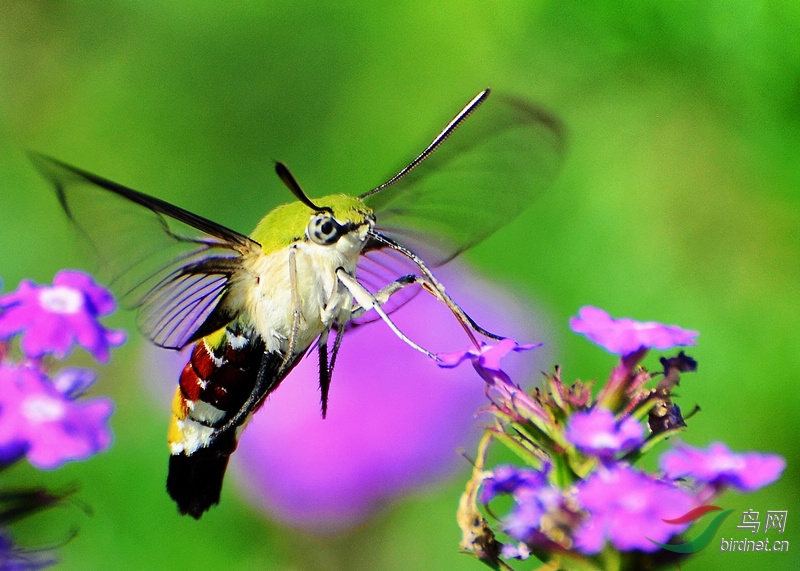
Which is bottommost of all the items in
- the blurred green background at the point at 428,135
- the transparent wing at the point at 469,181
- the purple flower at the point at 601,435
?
the purple flower at the point at 601,435

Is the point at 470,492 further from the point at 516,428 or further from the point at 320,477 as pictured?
the point at 320,477

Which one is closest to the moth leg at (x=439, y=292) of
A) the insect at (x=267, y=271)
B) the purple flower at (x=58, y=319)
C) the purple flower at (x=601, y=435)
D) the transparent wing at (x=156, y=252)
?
the insect at (x=267, y=271)

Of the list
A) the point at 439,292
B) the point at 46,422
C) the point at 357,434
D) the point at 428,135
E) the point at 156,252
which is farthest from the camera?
the point at 428,135

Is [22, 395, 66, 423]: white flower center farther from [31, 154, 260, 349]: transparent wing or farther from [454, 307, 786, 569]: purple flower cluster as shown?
[454, 307, 786, 569]: purple flower cluster

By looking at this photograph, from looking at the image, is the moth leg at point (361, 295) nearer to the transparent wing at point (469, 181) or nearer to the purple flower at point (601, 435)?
the transparent wing at point (469, 181)

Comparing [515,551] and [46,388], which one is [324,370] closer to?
[515,551]

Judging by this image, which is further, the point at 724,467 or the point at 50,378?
the point at 50,378

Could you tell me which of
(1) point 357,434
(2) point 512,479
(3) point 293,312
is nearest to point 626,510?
(2) point 512,479

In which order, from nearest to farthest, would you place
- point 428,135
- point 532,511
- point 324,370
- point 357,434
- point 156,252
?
1. point 532,511
2. point 156,252
3. point 324,370
4. point 357,434
5. point 428,135

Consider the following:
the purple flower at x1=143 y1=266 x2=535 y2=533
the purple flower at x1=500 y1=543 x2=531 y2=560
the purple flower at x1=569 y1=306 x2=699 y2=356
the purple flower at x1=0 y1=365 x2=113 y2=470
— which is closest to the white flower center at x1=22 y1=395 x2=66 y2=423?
the purple flower at x1=0 y1=365 x2=113 y2=470
